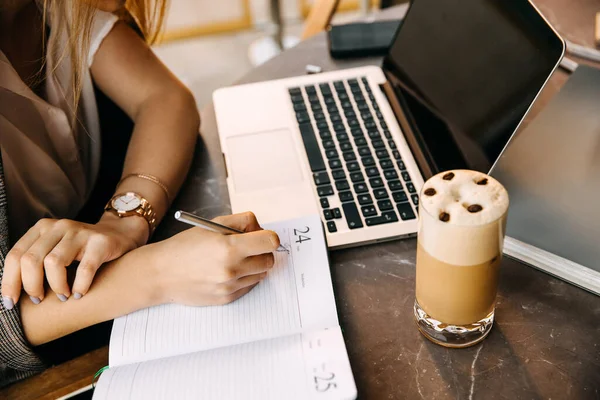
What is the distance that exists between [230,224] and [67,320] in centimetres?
23

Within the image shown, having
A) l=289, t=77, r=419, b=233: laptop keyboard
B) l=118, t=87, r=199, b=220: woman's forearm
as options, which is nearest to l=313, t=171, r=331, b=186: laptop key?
l=289, t=77, r=419, b=233: laptop keyboard

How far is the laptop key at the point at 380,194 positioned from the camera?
2.46ft

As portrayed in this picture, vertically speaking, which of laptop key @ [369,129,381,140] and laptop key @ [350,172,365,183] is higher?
laptop key @ [369,129,381,140]

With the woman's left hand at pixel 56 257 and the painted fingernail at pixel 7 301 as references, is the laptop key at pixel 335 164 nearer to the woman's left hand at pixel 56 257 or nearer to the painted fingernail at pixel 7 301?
the woman's left hand at pixel 56 257

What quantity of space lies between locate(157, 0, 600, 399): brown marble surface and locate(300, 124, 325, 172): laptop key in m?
0.17

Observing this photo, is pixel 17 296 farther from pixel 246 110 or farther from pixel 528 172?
pixel 528 172

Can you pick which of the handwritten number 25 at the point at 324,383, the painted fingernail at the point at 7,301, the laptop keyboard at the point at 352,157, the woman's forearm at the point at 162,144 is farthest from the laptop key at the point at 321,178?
the painted fingernail at the point at 7,301

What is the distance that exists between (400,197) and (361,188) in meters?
0.06

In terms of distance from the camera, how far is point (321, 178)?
79cm

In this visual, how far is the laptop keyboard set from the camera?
734 mm

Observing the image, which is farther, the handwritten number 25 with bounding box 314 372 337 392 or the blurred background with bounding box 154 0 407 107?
the blurred background with bounding box 154 0 407 107

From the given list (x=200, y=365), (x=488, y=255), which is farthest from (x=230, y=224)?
(x=488, y=255)

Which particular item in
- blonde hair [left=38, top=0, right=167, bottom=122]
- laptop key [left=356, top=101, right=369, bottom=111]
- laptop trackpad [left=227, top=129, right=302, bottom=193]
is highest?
blonde hair [left=38, top=0, right=167, bottom=122]

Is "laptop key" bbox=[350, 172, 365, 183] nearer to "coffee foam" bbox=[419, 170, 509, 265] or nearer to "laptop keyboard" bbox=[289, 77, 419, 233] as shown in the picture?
"laptop keyboard" bbox=[289, 77, 419, 233]
